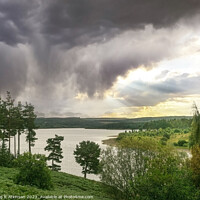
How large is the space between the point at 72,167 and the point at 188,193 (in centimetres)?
4538

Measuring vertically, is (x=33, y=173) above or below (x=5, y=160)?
above

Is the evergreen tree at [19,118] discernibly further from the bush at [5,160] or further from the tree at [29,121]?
the bush at [5,160]

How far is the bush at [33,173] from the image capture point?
69.8ft

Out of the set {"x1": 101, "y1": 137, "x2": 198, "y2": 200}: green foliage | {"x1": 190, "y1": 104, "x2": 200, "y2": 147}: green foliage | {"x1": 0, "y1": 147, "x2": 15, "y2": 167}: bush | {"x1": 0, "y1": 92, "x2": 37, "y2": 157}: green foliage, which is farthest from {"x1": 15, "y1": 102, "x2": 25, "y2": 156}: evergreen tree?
{"x1": 190, "y1": 104, "x2": 200, "y2": 147}: green foliage

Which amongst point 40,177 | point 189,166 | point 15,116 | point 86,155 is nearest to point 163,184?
point 189,166

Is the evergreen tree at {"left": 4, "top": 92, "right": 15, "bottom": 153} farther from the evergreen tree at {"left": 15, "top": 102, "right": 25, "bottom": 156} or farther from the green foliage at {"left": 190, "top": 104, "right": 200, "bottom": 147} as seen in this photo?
the green foliage at {"left": 190, "top": 104, "right": 200, "bottom": 147}

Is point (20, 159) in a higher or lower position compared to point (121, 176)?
higher

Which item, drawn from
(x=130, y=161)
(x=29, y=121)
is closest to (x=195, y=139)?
(x=130, y=161)

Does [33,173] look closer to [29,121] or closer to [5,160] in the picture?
[5,160]

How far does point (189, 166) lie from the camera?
26031mm

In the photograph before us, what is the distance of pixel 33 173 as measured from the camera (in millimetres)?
21453

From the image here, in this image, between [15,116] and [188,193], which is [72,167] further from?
[188,193]

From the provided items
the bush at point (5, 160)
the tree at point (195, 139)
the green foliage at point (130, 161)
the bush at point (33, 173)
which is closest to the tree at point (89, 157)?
the bush at point (5, 160)

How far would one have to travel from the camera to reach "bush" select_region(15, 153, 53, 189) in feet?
69.8
